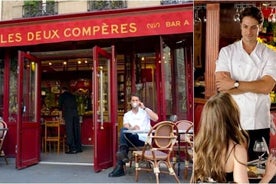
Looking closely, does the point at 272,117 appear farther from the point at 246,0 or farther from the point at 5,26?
the point at 5,26

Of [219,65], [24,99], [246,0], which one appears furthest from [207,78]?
[24,99]

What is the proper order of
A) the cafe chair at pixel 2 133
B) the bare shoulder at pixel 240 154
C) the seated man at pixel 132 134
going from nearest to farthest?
the bare shoulder at pixel 240 154
the seated man at pixel 132 134
the cafe chair at pixel 2 133

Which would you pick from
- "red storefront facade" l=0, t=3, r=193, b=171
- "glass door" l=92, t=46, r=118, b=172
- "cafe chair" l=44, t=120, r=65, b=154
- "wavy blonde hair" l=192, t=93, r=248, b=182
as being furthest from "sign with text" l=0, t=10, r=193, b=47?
"wavy blonde hair" l=192, t=93, r=248, b=182

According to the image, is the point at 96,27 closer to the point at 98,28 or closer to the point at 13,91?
the point at 98,28

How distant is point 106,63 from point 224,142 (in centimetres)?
492

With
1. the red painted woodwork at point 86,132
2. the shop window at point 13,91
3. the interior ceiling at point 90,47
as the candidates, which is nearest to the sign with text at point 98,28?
the interior ceiling at point 90,47

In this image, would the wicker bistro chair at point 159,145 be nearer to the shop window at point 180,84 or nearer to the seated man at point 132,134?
the seated man at point 132,134

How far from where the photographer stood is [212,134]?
193 centimetres

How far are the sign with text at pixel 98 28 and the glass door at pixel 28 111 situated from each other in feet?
1.58

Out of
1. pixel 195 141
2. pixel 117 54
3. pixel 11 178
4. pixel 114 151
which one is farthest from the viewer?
pixel 117 54

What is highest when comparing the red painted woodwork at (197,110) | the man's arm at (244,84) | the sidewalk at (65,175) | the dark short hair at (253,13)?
the dark short hair at (253,13)

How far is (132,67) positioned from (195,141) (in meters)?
5.45

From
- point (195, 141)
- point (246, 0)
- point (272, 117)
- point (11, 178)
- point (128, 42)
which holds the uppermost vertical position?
point (128, 42)

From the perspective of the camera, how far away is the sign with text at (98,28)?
6168 millimetres
